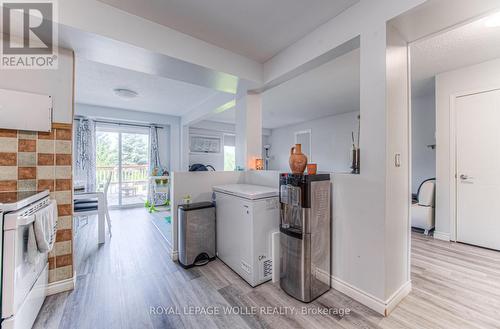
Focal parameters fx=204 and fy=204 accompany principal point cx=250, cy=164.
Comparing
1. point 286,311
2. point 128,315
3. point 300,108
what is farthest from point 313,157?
point 128,315

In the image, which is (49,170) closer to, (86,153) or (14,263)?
(14,263)

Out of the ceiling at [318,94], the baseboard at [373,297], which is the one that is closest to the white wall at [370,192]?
the baseboard at [373,297]

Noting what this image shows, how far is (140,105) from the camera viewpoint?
4.63 m

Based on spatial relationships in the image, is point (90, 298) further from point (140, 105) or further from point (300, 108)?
point (300, 108)

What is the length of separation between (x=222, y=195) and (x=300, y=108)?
11.5 ft

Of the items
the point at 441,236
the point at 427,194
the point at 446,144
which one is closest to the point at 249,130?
the point at 446,144

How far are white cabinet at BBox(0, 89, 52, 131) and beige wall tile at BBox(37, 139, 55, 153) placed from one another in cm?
10

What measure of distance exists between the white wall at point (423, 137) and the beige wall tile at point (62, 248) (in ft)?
18.5

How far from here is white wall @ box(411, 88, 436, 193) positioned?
4.00 metres

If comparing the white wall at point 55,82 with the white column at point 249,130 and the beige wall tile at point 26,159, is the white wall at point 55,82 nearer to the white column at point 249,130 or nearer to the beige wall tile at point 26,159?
the beige wall tile at point 26,159

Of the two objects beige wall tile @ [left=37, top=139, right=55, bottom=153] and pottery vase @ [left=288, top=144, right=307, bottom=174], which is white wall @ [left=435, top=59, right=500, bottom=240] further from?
beige wall tile @ [left=37, top=139, right=55, bottom=153]

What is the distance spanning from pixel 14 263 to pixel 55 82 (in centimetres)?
148

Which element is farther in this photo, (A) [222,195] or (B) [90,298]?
(A) [222,195]

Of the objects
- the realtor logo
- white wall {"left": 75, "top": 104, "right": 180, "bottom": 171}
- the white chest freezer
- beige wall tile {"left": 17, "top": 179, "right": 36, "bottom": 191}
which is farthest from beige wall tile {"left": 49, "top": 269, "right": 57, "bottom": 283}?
white wall {"left": 75, "top": 104, "right": 180, "bottom": 171}
